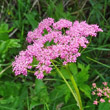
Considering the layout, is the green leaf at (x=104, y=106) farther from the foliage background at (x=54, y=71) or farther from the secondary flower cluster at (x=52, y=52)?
the secondary flower cluster at (x=52, y=52)

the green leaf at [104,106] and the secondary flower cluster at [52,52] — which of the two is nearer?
the secondary flower cluster at [52,52]

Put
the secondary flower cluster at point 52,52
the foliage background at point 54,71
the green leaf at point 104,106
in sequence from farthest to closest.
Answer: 1. the foliage background at point 54,71
2. the green leaf at point 104,106
3. the secondary flower cluster at point 52,52

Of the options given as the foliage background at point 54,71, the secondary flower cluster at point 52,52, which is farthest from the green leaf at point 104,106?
the secondary flower cluster at point 52,52

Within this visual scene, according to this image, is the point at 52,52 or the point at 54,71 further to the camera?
the point at 54,71

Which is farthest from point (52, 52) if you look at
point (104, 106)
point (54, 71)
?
point (104, 106)

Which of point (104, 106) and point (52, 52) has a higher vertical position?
point (52, 52)

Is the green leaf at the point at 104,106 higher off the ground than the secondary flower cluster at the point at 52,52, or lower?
lower

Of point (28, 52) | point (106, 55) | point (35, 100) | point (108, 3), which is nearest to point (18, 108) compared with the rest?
point (35, 100)

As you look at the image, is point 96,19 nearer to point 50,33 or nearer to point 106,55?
point 106,55

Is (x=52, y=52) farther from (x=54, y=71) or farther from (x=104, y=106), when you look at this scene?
(x=104, y=106)

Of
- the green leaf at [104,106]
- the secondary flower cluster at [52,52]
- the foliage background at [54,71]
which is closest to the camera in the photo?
the secondary flower cluster at [52,52]
